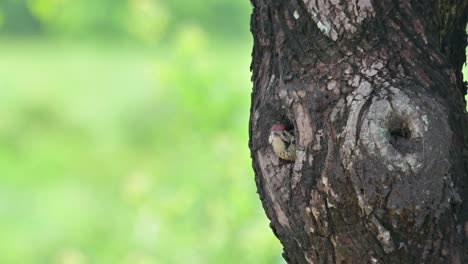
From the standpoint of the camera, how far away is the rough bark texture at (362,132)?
225 cm

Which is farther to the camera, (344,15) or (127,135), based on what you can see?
(127,135)

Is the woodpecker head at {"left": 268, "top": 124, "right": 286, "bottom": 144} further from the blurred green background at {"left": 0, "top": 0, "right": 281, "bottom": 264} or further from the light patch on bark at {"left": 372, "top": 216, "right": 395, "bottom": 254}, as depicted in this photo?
the blurred green background at {"left": 0, "top": 0, "right": 281, "bottom": 264}

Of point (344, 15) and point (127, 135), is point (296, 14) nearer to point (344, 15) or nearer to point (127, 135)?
point (344, 15)

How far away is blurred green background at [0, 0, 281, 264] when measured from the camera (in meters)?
5.89

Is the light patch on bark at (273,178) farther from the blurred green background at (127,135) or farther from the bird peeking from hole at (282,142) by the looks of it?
the blurred green background at (127,135)

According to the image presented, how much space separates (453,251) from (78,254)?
4.88 meters

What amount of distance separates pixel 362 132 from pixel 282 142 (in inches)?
7.7

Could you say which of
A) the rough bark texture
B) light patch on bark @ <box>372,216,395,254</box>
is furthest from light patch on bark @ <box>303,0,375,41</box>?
light patch on bark @ <box>372,216,395,254</box>

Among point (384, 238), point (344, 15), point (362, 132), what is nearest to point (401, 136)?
point (362, 132)

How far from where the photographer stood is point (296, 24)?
2477mm

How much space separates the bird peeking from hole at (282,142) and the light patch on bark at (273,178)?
22 mm

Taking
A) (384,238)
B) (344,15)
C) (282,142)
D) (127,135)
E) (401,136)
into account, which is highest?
(127,135)

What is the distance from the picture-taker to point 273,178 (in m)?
2.40

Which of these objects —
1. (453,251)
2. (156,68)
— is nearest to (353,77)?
(453,251)
